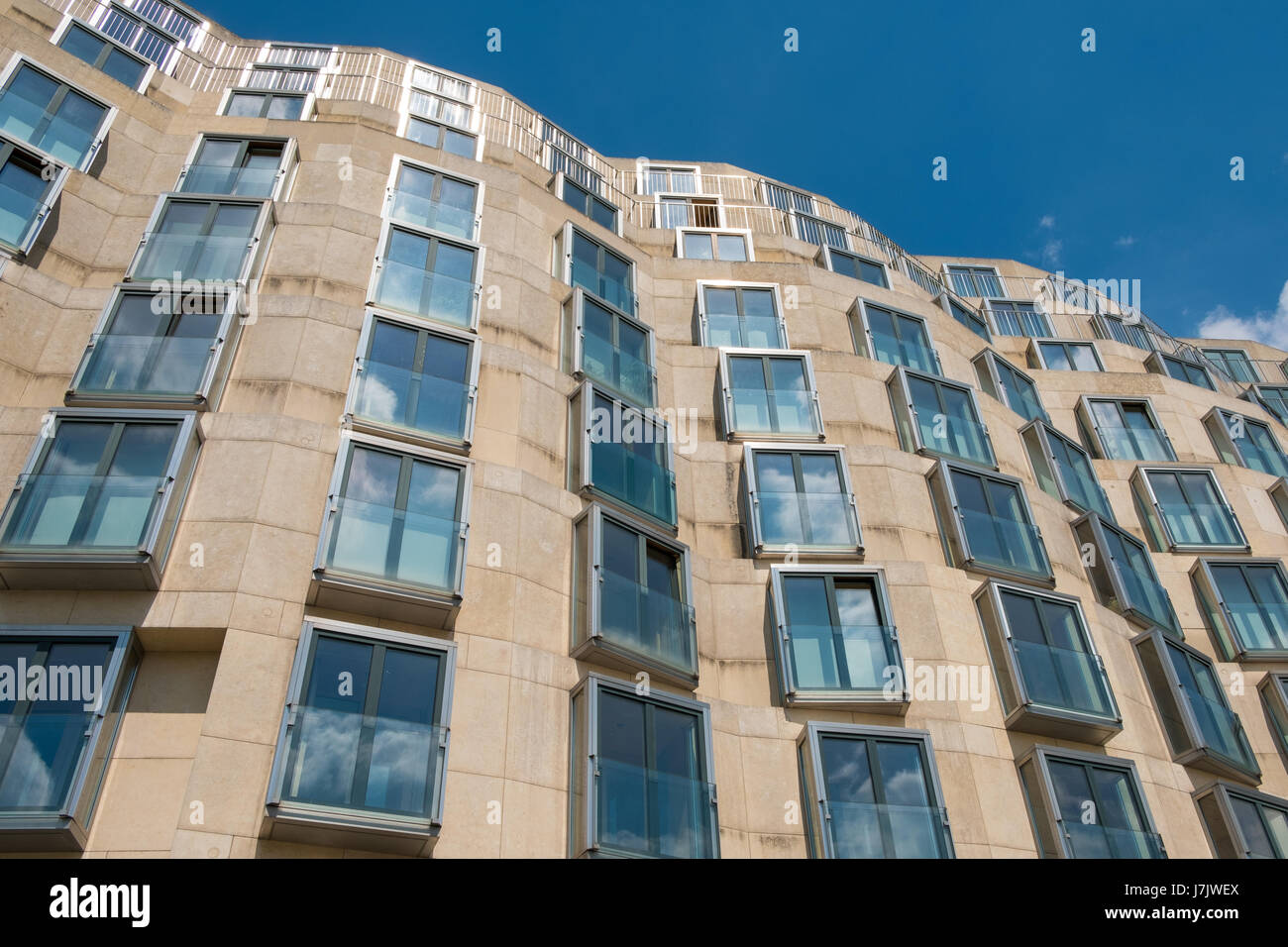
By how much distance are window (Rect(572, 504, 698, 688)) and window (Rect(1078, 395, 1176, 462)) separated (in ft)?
61.2

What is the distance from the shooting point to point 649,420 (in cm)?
2236

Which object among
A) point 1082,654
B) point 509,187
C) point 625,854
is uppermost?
point 509,187

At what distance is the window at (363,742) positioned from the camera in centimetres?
1348

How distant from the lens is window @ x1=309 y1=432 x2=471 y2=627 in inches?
631

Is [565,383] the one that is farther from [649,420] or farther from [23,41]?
[23,41]

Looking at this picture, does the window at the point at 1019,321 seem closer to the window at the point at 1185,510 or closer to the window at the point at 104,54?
the window at the point at 1185,510

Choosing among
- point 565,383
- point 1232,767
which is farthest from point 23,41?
point 1232,767

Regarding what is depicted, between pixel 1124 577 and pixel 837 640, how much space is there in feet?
30.8

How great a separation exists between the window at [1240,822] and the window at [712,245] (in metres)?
19.1

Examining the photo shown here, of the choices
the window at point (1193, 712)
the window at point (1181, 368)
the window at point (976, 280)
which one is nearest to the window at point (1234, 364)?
the window at point (1181, 368)

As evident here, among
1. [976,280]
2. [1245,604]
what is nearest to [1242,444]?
[1245,604]

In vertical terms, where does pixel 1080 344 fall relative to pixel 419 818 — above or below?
above

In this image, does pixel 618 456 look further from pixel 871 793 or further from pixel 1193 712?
pixel 1193 712
